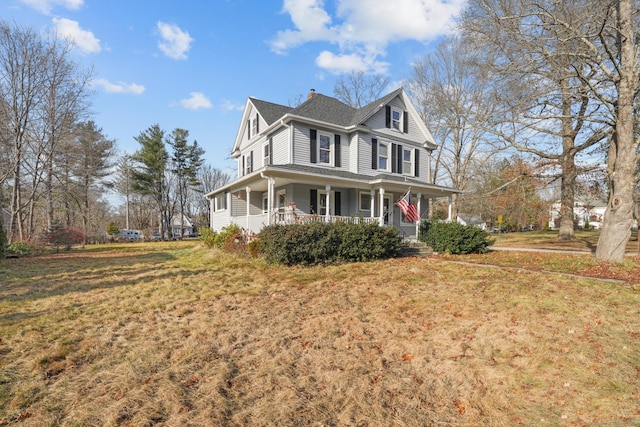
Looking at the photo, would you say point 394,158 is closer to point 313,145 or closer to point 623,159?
point 313,145

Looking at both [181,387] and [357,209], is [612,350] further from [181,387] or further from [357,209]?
[357,209]

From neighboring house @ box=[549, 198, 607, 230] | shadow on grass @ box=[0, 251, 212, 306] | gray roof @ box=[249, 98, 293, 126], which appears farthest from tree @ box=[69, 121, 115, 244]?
neighboring house @ box=[549, 198, 607, 230]

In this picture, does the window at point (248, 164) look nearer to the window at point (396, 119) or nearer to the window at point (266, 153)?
the window at point (266, 153)

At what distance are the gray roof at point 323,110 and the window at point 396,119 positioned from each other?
842 millimetres

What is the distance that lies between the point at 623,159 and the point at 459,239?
18.6ft

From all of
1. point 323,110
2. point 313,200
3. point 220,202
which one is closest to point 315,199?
point 313,200

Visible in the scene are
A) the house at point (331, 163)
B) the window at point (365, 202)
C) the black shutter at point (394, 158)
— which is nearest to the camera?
the house at point (331, 163)

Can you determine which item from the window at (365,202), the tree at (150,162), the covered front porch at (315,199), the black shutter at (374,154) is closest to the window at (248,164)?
the covered front porch at (315,199)

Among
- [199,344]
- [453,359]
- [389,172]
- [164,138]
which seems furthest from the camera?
[164,138]

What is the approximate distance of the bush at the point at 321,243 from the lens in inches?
399

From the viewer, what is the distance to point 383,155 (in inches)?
679

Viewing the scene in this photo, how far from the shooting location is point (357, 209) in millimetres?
15898

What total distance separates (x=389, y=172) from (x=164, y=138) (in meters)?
33.8

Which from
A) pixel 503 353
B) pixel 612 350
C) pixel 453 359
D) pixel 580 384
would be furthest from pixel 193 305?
pixel 612 350
